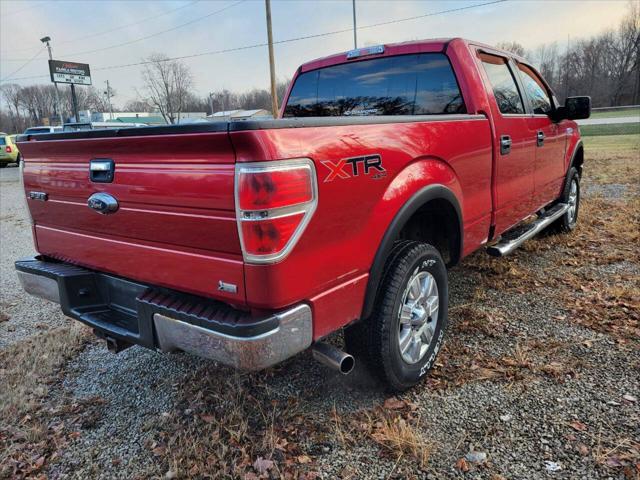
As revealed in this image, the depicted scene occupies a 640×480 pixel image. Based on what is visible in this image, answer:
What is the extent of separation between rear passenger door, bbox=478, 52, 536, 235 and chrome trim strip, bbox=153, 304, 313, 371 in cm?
229

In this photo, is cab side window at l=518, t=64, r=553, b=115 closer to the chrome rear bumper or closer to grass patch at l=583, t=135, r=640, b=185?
the chrome rear bumper

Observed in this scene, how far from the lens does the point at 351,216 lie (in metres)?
2.24

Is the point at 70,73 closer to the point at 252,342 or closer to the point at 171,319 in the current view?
the point at 171,319

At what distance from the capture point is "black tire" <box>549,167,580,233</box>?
Answer: 5770 mm

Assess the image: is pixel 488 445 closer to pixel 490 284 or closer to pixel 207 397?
pixel 207 397

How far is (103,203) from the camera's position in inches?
94.8

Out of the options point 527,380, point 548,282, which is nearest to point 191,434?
point 527,380

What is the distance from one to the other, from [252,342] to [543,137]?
12.5ft

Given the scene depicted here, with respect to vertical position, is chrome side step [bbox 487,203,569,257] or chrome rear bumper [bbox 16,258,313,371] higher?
chrome rear bumper [bbox 16,258,313,371]

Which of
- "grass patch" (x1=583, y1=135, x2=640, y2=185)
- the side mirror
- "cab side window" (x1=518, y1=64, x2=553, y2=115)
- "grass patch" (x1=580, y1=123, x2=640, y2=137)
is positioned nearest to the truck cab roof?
"cab side window" (x1=518, y1=64, x2=553, y2=115)

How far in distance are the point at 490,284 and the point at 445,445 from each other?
7.91 ft

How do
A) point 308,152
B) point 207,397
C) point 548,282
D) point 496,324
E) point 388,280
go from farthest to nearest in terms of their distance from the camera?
point 548,282
point 496,324
point 207,397
point 388,280
point 308,152

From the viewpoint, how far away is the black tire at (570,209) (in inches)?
227

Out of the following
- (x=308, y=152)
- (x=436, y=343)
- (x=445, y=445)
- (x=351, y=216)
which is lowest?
(x=445, y=445)
